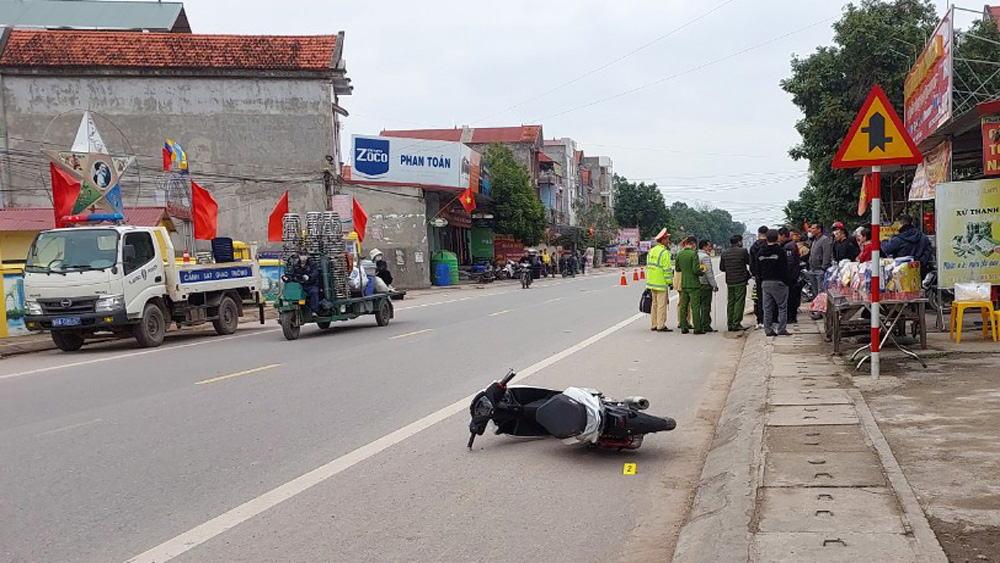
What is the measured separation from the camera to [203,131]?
122 feet

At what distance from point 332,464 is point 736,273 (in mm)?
9984

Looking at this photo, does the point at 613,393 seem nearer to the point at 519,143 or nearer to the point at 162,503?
the point at 162,503

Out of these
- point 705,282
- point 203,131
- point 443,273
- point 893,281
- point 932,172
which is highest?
point 203,131

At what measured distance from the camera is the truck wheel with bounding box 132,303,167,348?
660 inches

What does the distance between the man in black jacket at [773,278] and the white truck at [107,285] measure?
11480 mm

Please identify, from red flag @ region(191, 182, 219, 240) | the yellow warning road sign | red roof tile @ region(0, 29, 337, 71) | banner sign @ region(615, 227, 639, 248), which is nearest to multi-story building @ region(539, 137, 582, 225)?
banner sign @ region(615, 227, 639, 248)

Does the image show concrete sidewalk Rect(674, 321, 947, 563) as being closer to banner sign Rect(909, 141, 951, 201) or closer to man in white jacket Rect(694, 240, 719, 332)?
man in white jacket Rect(694, 240, 719, 332)

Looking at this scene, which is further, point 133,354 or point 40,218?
point 40,218

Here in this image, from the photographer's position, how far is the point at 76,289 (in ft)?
52.7

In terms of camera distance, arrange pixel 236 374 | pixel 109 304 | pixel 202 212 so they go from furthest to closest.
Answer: pixel 202 212, pixel 109 304, pixel 236 374

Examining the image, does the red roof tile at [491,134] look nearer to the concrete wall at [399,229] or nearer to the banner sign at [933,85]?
the concrete wall at [399,229]

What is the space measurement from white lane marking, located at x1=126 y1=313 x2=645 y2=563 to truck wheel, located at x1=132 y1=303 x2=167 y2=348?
32.2 ft

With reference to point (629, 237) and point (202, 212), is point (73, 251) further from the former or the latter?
point (629, 237)

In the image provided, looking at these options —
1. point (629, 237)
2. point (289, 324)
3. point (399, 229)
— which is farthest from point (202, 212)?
point (629, 237)
